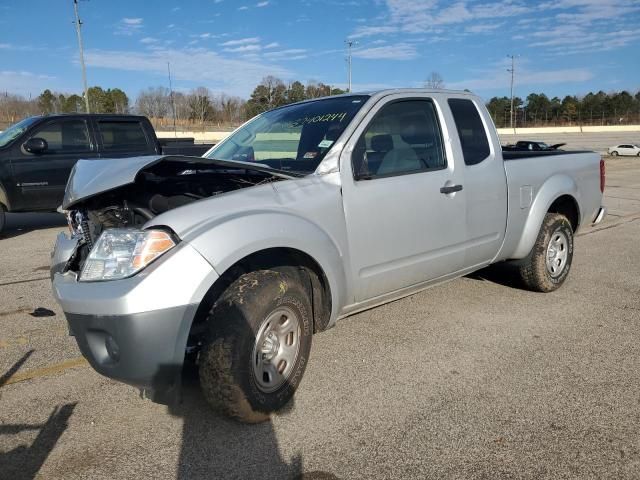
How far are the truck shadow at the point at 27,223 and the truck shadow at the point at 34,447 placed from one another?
6.33 meters

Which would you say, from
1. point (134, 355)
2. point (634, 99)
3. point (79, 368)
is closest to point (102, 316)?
point (134, 355)

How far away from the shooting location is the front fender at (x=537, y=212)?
4.72 m

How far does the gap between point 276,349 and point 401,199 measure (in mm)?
1330

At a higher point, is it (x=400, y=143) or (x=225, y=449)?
(x=400, y=143)

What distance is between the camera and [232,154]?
418 centimetres

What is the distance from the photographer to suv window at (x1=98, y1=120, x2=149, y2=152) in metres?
8.75

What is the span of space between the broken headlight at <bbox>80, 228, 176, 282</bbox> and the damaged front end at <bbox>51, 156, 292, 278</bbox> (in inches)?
16.9

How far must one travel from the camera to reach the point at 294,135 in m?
3.95

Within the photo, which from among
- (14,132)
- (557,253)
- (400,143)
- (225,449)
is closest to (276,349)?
(225,449)

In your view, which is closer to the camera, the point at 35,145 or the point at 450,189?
the point at 450,189

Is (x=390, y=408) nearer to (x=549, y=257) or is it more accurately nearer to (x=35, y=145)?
(x=549, y=257)

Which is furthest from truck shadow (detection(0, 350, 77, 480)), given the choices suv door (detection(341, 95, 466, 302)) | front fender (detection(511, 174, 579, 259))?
front fender (detection(511, 174, 579, 259))

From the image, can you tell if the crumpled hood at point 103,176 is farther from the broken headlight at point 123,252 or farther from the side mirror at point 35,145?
the side mirror at point 35,145

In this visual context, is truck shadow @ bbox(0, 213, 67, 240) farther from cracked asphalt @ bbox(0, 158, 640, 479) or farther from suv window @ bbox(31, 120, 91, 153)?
cracked asphalt @ bbox(0, 158, 640, 479)
